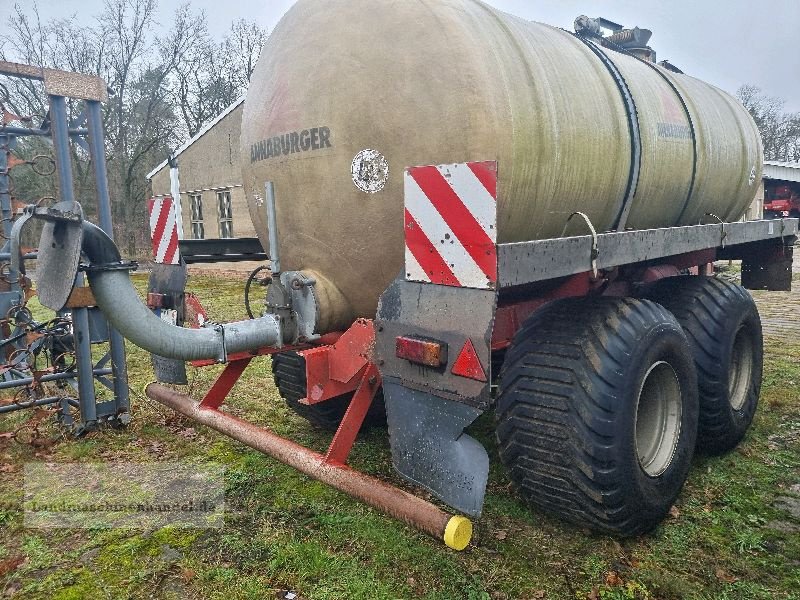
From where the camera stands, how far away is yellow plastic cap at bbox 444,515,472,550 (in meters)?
2.13

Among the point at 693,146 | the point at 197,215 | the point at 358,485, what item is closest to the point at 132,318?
the point at 358,485

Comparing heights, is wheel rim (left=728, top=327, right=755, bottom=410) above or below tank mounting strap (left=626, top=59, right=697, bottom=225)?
below

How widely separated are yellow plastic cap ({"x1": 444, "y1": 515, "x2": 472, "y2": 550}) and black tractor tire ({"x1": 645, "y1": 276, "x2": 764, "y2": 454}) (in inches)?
94.8

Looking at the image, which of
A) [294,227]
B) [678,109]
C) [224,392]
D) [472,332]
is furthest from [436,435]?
[678,109]

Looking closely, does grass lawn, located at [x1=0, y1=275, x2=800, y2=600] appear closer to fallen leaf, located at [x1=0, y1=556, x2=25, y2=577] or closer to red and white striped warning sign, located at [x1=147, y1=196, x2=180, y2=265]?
fallen leaf, located at [x1=0, y1=556, x2=25, y2=577]

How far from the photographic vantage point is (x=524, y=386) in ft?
9.27

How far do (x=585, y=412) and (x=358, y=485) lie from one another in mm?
1089

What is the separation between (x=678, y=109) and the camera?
13.1 ft

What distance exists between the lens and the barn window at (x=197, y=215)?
20.5 metres

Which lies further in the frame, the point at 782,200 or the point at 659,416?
the point at 782,200

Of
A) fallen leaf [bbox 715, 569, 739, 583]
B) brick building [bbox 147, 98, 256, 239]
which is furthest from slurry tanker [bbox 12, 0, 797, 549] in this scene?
brick building [bbox 147, 98, 256, 239]

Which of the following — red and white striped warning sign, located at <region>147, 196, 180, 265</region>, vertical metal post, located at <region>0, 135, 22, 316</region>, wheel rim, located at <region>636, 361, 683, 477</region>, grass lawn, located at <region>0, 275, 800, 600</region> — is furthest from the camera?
vertical metal post, located at <region>0, 135, 22, 316</region>

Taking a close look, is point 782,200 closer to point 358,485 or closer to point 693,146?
point 693,146

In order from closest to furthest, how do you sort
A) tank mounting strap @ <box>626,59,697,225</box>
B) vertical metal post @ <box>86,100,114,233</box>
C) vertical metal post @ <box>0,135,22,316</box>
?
tank mounting strap @ <box>626,59,697,225</box>
vertical metal post @ <box>86,100,114,233</box>
vertical metal post @ <box>0,135,22,316</box>
